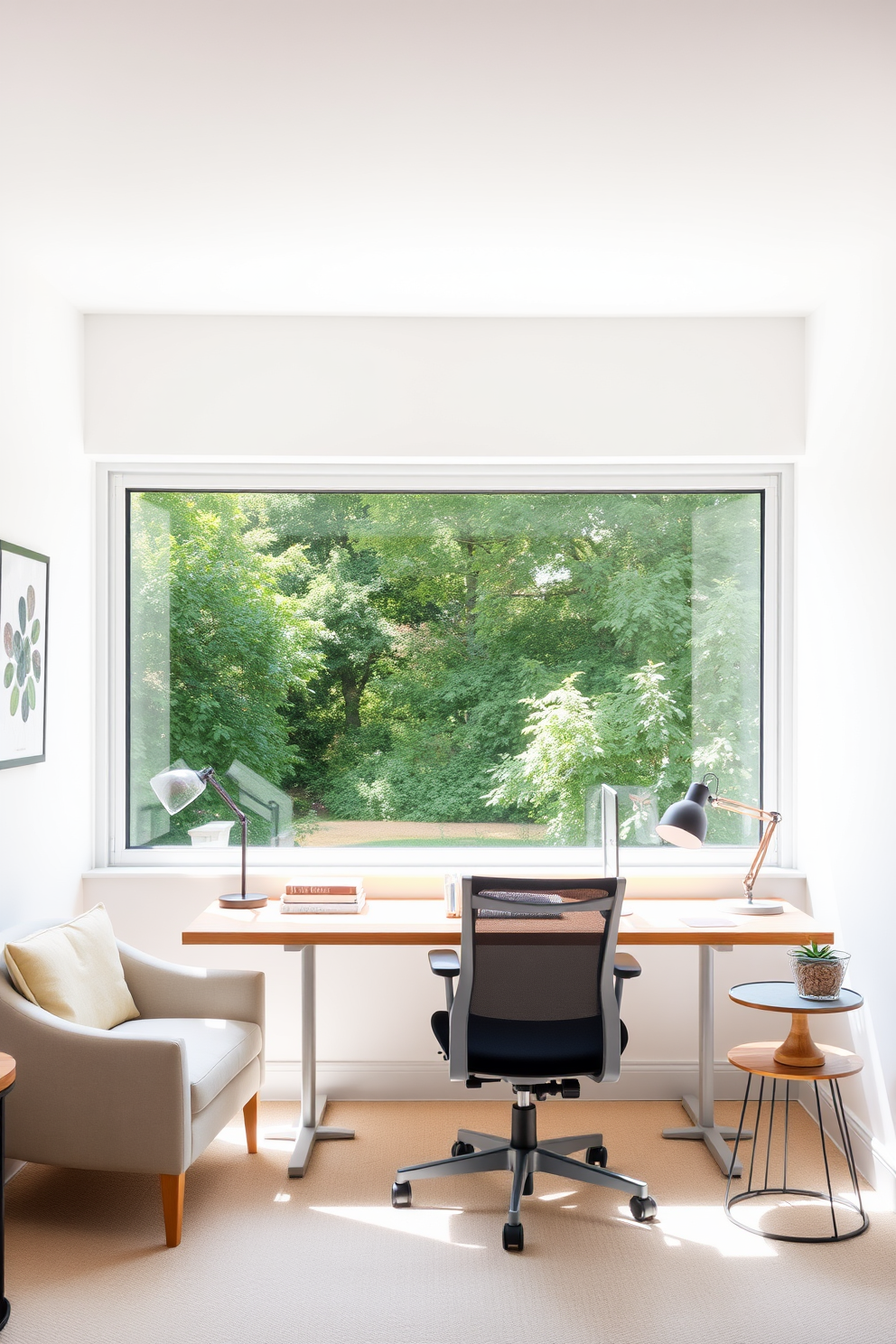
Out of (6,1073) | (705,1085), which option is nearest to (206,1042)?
(6,1073)

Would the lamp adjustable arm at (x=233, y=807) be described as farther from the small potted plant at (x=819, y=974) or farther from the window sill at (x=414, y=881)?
the small potted plant at (x=819, y=974)

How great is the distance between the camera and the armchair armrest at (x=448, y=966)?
10.1ft

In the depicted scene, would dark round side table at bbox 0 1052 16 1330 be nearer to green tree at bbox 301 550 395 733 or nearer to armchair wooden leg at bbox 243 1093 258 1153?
armchair wooden leg at bbox 243 1093 258 1153

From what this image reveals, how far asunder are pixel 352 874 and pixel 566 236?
2.40 m

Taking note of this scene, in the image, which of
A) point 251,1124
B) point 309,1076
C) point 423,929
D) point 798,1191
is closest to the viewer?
point 798,1191

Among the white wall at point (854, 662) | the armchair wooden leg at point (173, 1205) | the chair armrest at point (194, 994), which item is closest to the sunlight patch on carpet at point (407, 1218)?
the armchair wooden leg at point (173, 1205)

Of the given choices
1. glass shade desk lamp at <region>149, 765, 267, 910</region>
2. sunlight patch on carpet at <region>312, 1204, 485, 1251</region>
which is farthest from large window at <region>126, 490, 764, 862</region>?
sunlight patch on carpet at <region>312, 1204, 485, 1251</region>

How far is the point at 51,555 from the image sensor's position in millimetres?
3689

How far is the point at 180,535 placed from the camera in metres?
4.25

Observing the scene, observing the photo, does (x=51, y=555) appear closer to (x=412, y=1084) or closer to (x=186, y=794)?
(x=186, y=794)

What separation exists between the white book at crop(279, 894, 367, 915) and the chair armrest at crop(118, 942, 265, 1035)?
29 cm

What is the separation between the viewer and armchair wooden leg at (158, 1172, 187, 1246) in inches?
112

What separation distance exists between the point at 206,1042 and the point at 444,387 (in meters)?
2.42

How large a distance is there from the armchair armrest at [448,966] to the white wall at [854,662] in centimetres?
130
